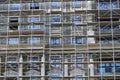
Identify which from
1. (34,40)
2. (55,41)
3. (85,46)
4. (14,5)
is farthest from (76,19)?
(14,5)

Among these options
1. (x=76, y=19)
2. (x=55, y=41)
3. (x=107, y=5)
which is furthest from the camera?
(x=107, y=5)

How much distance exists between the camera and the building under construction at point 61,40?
3133cm

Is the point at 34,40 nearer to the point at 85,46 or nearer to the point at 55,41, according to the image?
the point at 55,41

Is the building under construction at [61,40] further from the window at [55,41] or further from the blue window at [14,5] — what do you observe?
the blue window at [14,5]

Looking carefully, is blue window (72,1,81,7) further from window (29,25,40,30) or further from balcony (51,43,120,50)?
balcony (51,43,120,50)

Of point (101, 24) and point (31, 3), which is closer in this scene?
point (101, 24)

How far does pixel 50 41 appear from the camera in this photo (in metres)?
32.6

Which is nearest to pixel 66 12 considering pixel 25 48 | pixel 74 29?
pixel 74 29

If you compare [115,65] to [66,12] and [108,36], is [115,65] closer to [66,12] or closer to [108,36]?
[108,36]


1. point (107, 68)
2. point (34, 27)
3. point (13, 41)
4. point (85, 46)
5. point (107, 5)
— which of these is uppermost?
point (107, 5)

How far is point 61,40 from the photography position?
32719mm

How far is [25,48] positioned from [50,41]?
193cm

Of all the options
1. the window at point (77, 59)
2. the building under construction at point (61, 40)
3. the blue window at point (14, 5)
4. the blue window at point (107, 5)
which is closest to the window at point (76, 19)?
the building under construction at point (61, 40)

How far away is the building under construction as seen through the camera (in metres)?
31.3
